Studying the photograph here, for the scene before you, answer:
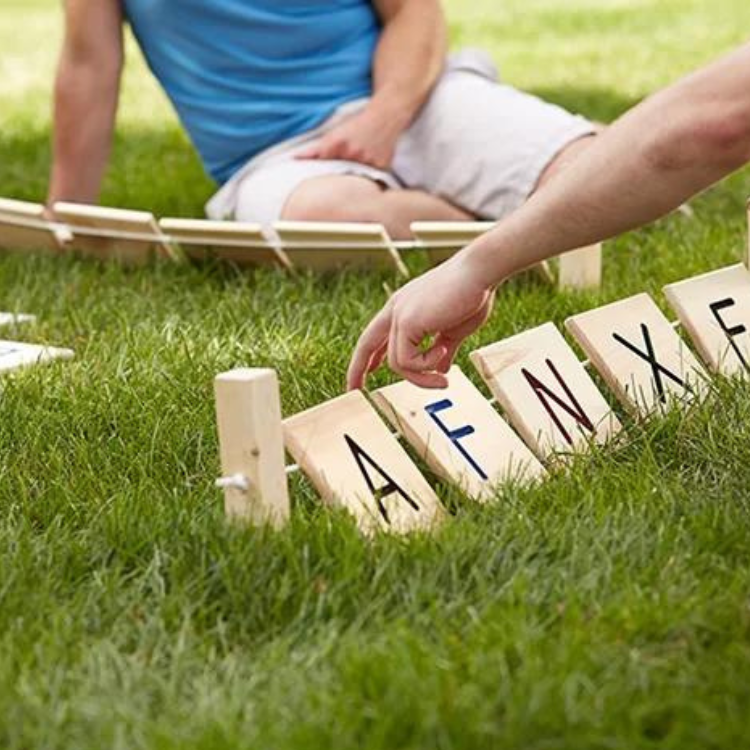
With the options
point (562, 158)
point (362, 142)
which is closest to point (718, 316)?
point (562, 158)

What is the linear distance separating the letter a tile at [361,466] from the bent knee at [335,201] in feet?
3.77

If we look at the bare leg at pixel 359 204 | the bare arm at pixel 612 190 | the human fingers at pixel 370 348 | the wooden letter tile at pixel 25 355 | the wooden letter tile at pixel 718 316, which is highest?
the bare arm at pixel 612 190

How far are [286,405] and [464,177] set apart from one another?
1.01m

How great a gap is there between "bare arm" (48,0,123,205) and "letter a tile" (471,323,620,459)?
56.9 inches

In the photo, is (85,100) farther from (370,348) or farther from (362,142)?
(370,348)

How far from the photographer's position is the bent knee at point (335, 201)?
294cm

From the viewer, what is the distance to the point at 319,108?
3170 mm

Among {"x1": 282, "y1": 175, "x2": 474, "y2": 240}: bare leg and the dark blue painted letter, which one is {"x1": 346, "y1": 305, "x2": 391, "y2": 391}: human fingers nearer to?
the dark blue painted letter

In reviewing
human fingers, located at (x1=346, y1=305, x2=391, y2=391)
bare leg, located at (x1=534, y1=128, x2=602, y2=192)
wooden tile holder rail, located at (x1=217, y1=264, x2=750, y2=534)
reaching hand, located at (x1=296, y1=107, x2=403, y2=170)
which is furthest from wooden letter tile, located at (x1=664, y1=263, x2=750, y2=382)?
reaching hand, located at (x1=296, y1=107, x2=403, y2=170)

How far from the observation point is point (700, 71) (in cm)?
A: 157

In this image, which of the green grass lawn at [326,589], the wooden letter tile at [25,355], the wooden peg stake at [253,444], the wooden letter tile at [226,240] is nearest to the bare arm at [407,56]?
the wooden letter tile at [226,240]

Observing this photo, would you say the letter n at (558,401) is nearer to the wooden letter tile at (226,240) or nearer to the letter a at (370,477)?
the letter a at (370,477)

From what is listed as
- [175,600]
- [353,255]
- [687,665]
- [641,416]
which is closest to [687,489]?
[641,416]

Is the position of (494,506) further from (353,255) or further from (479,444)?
(353,255)
